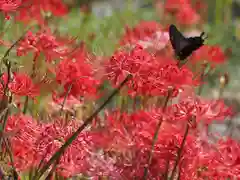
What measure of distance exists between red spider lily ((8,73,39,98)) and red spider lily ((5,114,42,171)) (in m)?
0.06

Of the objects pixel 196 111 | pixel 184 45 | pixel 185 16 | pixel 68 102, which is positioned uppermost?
pixel 184 45

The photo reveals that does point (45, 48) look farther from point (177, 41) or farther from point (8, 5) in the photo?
point (177, 41)

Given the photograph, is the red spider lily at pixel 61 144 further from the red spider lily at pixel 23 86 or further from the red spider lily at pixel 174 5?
the red spider lily at pixel 174 5

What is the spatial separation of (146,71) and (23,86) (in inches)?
12.1

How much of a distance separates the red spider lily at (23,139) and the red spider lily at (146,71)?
22 centimetres

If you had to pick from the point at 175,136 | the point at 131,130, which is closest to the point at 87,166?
the point at 131,130

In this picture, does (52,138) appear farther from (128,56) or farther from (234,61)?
(234,61)

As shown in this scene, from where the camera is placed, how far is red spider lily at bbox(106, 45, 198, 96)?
45.7 inches

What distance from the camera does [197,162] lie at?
1245mm

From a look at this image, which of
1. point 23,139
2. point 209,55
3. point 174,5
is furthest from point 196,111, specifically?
point 174,5

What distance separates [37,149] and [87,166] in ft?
0.50

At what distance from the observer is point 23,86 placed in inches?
51.4

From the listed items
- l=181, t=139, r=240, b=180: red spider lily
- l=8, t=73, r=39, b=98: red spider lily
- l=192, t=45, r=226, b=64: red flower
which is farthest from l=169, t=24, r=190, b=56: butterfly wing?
l=192, t=45, r=226, b=64: red flower

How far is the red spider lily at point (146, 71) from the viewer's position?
1161 mm
